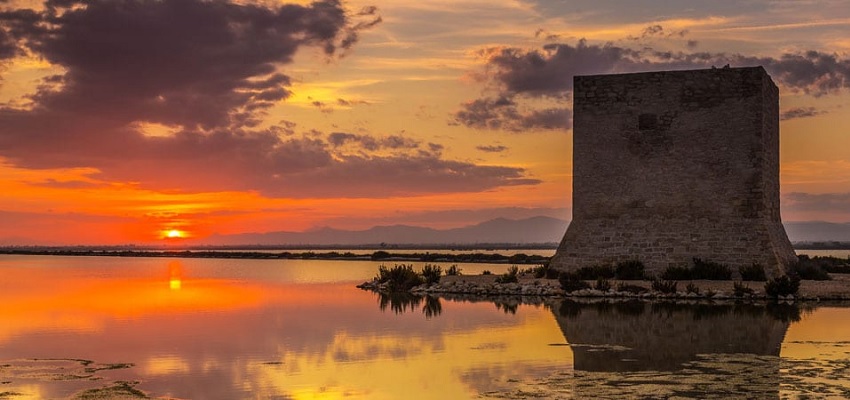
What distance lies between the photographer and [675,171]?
24750 millimetres

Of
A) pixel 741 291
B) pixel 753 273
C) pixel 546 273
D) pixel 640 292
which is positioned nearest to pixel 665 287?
pixel 640 292

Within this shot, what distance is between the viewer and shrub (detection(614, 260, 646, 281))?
24484 millimetres

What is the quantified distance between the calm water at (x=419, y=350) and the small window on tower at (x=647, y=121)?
19.9 feet

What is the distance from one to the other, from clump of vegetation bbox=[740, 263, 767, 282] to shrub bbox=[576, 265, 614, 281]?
334 centimetres

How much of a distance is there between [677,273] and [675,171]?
2.74 meters

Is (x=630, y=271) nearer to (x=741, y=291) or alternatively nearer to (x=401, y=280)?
(x=741, y=291)

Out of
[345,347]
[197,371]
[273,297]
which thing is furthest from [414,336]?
[273,297]

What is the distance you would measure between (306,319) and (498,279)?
904 cm

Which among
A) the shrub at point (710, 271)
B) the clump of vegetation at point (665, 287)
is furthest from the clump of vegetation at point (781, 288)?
the clump of vegetation at point (665, 287)

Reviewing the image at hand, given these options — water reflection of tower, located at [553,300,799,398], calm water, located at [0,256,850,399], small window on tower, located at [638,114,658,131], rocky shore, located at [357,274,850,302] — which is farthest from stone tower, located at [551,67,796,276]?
calm water, located at [0,256,850,399]

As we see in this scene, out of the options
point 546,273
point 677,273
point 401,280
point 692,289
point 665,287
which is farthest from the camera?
point 401,280

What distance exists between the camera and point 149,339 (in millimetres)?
15242

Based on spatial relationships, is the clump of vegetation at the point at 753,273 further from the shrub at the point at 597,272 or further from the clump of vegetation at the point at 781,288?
the shrub at the point at 597,272

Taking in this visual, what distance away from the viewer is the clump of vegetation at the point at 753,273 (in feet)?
76.4
